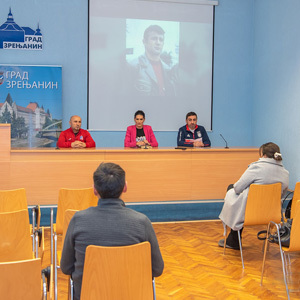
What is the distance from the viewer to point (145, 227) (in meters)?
2.06

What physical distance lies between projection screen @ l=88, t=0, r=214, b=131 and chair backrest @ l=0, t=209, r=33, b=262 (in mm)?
4931

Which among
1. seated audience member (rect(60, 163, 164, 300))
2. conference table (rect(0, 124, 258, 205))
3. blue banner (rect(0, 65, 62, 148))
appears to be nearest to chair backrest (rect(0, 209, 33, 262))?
seated audience member (rect(60, 163, 164, 300))

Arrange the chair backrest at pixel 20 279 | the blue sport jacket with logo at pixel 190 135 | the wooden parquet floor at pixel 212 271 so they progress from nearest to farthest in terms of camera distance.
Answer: the chair backrest at pixel 20 279
the wooden parquet floor at pixel 212 271
the blue sport jacket with logo at pixel 190 135

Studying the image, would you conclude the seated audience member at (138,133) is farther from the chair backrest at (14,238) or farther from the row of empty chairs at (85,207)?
the chair backrest at (14,238)

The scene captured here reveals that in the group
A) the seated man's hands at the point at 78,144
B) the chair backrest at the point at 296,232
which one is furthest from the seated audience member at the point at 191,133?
the chair backrest at the point at 296,232

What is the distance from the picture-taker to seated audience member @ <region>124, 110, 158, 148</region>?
21.0ft

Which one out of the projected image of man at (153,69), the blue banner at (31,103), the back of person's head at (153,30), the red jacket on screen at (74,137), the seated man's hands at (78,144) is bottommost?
the seated man's hands at (78,144)

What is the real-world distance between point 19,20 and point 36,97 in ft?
4.32

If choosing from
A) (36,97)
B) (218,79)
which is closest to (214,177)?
(218,79)

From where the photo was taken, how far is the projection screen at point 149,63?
24.6 ft

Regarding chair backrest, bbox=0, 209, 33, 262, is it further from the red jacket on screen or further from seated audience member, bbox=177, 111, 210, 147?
seated audience member, bbox=177, 111, 210, 147

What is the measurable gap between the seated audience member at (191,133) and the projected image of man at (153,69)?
1232mm

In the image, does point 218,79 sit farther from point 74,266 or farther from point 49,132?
point 74,266

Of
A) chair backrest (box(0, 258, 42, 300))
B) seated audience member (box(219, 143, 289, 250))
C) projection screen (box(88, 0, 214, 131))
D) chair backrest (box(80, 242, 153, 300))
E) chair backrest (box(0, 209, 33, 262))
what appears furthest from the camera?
projection screen (box(88, 0, 214, 131))
